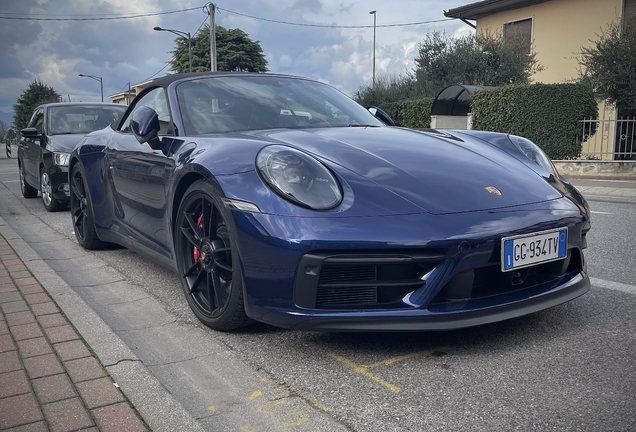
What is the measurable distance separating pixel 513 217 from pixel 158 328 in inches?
70.3

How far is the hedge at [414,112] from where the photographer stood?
19938 mm

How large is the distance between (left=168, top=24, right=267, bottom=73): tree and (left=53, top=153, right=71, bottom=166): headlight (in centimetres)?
4752

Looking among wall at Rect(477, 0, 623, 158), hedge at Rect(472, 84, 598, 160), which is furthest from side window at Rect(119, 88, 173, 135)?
wall at Rect(477, 0, 623, 158)

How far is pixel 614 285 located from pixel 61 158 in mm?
6365

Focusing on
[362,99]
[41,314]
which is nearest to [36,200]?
[41,314]

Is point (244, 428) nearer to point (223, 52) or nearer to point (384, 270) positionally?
point (384, 270)

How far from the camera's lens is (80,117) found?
857 centimetres

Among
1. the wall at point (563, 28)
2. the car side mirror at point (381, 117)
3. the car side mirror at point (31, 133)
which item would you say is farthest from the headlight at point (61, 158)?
the wall at point (563, 28)

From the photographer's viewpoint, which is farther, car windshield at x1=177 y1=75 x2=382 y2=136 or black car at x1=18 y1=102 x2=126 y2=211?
black car at x1=18 y1=102 x2=126 y2=211

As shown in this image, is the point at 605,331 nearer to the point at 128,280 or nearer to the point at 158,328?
the point at 158,328

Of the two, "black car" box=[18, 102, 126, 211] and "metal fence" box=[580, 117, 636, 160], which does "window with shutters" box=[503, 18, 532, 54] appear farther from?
"black car" box=[18, 102, 126, 211]

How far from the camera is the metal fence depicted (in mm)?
14445

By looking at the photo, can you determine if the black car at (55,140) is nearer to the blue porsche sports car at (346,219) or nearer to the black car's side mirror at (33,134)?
the black car's side mirror at (33,134)

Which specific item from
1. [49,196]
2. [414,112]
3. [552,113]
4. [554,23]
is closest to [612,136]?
[552,113]
